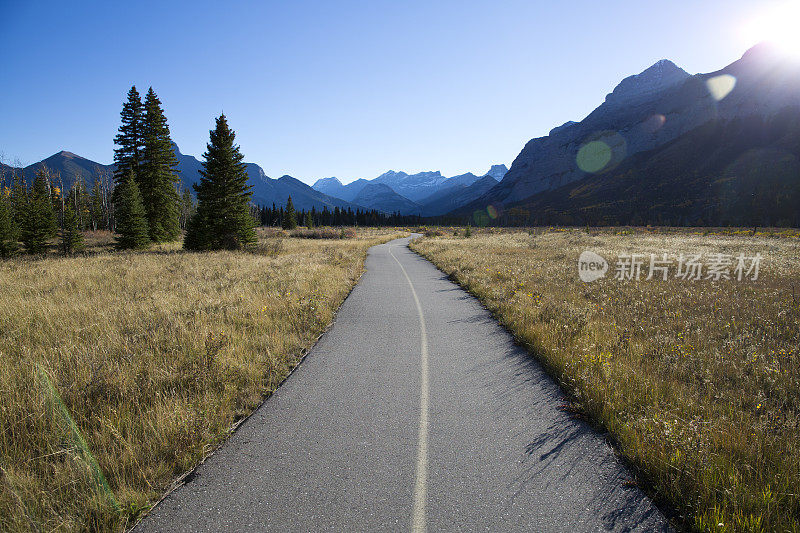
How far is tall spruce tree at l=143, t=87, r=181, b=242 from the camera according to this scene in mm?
33844

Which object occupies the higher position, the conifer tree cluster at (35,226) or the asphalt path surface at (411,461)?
the conifer tree cluster at (35,226)

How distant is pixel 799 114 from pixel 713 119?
3884 cm

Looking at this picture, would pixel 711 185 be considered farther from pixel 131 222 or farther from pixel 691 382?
pixel 131 222

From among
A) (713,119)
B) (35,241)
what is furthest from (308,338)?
(713,119)

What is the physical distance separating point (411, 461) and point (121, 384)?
435cm

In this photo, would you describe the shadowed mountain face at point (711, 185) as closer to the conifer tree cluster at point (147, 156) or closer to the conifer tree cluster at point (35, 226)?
the conifer tree cluster at point (147, 156)

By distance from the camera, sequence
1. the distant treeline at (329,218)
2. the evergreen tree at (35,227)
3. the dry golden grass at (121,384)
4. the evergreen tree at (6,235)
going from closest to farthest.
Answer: the dry golden grass at (121,384), the evergreen tree at (6,235), the evergreen tree at (35,227), the distant treeline at (329,218)

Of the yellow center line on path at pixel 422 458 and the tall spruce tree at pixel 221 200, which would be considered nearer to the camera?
the yellow center line on path at pixel 422 458

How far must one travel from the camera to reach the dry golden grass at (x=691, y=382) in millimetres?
3141

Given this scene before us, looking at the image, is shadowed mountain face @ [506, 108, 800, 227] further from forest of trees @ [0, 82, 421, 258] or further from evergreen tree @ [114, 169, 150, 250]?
evergreen tree @ [114, 169, 150, 250]

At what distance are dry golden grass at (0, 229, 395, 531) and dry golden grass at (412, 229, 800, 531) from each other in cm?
500

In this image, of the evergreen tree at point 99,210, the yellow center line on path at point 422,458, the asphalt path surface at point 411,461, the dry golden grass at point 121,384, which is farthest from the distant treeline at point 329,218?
the asphalt path surface at point 411,461

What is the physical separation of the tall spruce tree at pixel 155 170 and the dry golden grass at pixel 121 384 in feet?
90.3

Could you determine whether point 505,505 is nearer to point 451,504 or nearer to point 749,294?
point 451,504
